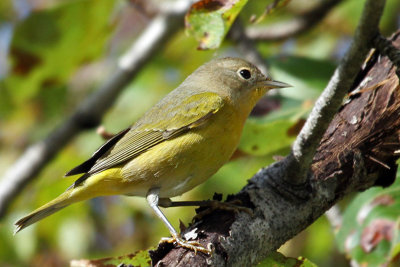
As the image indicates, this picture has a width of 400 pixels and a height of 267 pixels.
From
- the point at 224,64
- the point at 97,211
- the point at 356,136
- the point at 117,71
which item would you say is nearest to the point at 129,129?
the point at 224,64

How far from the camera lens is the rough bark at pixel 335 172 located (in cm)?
301

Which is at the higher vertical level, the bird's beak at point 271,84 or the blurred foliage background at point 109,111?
the blurred foliage background at point 109,111

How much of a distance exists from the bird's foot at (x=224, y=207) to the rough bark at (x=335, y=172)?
0.11ft

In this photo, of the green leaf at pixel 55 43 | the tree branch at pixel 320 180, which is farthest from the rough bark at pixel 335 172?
the green leaf at pixel 55 43

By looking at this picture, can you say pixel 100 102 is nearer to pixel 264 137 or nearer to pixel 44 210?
pixel 44 210

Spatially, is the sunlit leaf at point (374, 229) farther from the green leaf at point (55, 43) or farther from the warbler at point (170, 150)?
the green leaf at point (55, 43)

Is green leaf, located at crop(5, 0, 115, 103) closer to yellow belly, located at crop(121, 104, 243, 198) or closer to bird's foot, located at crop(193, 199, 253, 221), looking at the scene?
yellow belly, located at crop(121, 104, 243, 198)

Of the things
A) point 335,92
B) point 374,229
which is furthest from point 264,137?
point 335,92

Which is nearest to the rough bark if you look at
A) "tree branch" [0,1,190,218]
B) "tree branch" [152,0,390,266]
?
"tree branch" [152,0,390,266]

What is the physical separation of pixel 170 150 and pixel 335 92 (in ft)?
5.08

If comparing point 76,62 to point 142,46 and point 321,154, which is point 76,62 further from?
point 321,154

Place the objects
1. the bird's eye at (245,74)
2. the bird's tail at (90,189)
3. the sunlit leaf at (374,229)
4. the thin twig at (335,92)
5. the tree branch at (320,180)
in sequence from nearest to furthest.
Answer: the thin twig at (335,92) < the tree branch at (320,180) < the sunlit leaf at (374,229) < the bird's tail at (90,189) < the bird's eye at (245,74)

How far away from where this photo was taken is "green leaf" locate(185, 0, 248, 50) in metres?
2.82

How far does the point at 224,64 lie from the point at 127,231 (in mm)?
2851
